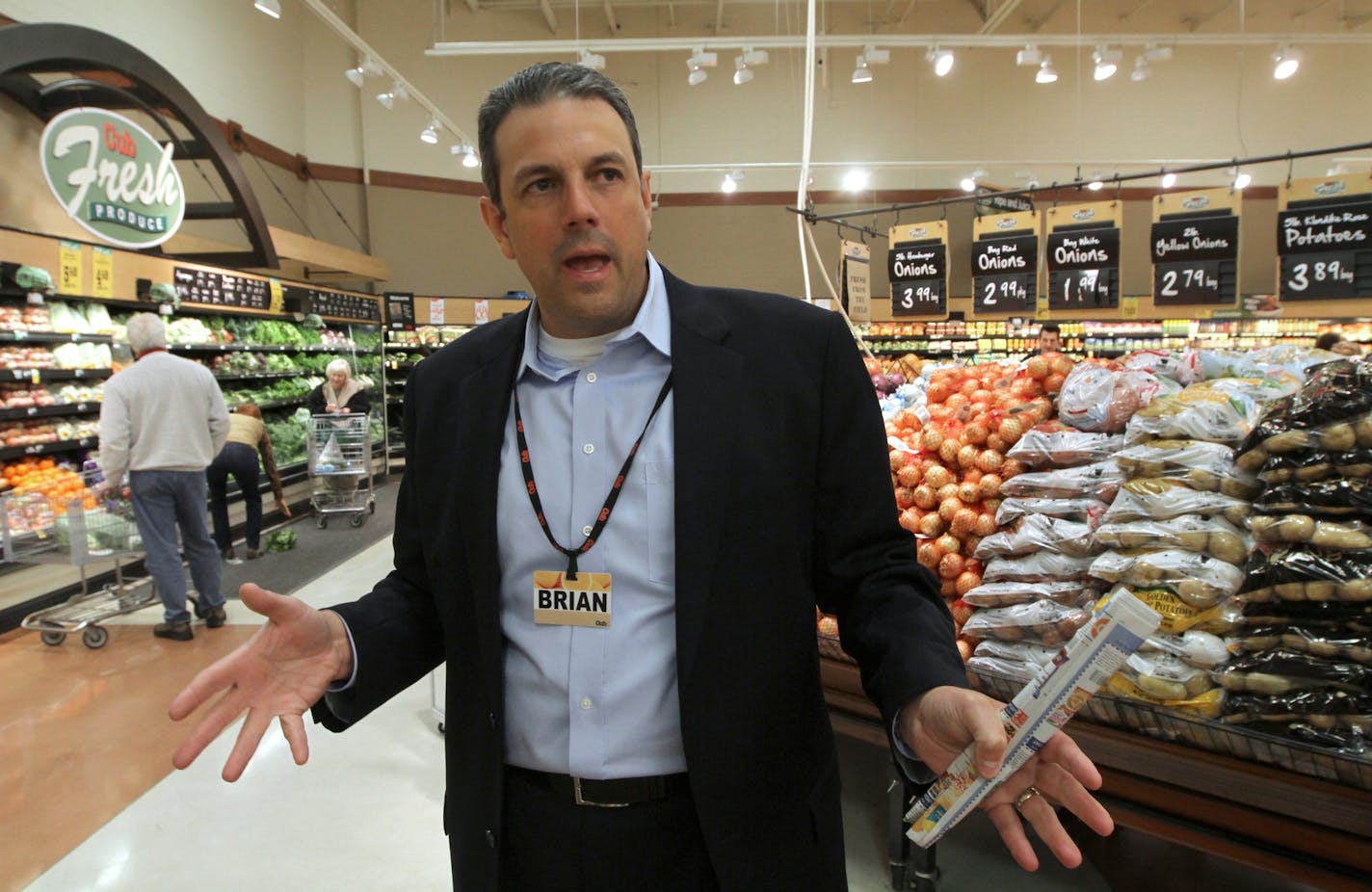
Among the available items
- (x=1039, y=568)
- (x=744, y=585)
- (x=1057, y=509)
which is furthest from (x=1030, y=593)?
(x=744, y=585)

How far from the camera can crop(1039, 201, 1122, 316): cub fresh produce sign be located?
5.29m

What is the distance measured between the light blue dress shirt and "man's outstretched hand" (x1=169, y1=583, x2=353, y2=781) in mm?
255

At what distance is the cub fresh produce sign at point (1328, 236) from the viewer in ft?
14.5

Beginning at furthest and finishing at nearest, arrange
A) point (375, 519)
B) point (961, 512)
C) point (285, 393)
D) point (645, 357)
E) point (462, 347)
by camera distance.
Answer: point (285, 393), point (375, 519), point (961, 512), point (462, 347), point (645, 357)

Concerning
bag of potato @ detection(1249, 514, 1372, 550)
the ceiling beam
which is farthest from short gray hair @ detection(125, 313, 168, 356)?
the ceiling beam

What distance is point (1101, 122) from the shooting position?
12.6 metres

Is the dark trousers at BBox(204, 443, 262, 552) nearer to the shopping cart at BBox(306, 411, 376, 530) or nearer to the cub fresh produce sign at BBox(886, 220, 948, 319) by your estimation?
the shopping cart at BBox(306, 411, 376, 530)

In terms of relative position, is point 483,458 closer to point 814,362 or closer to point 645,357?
point 645,357

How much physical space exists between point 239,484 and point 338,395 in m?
2.10

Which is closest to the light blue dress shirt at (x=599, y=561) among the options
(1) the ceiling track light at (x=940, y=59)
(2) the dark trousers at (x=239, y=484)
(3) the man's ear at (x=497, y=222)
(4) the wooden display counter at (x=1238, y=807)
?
(3) the man's ear at (x=497, y=222)

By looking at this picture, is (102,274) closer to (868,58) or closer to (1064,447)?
(1064,447)

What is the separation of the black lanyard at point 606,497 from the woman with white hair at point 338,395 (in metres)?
7.60

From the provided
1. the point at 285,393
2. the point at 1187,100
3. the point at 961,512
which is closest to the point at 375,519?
the point at 285,393

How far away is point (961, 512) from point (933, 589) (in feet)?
4.89
